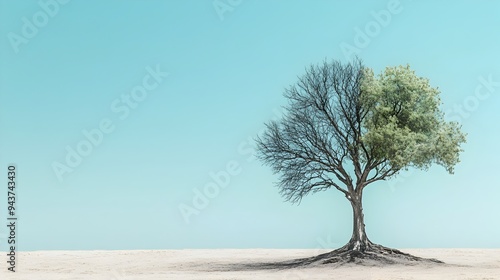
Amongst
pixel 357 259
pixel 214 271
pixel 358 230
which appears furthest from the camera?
pixel 358 230

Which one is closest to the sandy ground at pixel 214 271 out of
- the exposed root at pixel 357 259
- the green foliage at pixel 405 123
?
the exposed root at pixel 357 259

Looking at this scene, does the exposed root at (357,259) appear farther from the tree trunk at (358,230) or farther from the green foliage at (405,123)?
the green foliage at (405,123)

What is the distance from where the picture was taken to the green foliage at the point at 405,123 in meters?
37.8

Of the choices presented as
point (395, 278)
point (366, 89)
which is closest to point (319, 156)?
point (366, 89)

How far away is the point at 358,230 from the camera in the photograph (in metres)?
40.1

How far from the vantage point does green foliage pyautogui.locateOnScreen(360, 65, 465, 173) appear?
1487 inches

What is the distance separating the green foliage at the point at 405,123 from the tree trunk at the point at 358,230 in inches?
126

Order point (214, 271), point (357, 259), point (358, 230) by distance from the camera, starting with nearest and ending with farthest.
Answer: point (214, 271), point (357, 259), point (358, 230)

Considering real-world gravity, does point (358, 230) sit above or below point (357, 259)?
above

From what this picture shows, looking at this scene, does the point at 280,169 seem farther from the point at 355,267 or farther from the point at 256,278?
the point at 256,278

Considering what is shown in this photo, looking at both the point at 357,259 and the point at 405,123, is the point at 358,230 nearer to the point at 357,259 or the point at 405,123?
the point at 357,259

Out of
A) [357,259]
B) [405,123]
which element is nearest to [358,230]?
[357,259]

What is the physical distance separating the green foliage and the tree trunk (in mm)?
3195

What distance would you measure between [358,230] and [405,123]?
7479mm
